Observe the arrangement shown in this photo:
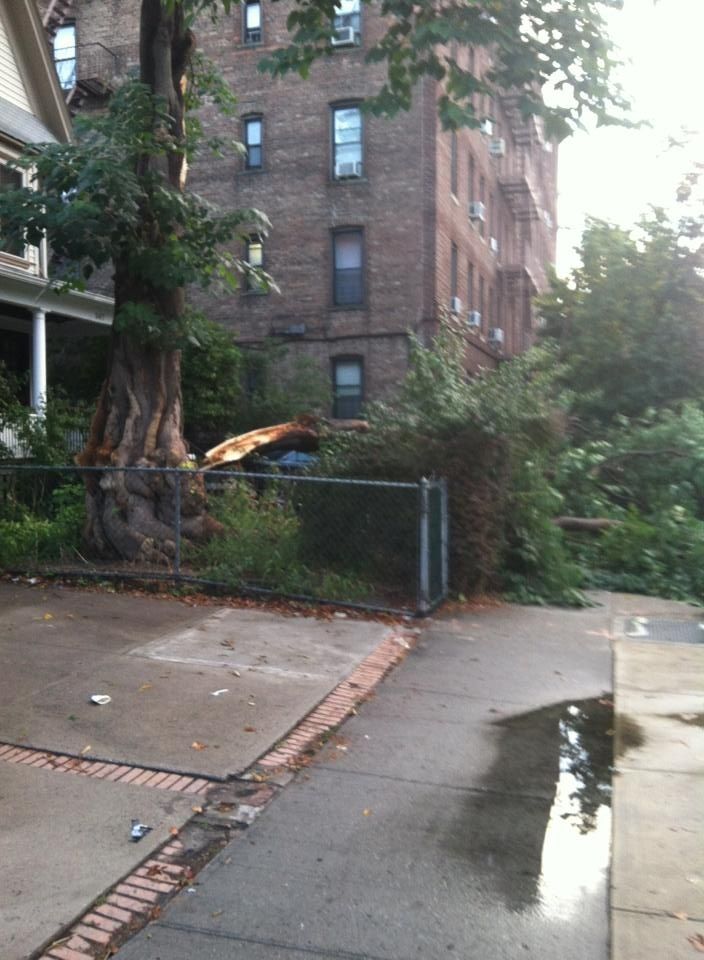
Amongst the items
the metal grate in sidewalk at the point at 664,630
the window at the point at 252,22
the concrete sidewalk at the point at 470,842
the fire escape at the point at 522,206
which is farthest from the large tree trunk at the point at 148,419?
the fire escape at the point at 522,206

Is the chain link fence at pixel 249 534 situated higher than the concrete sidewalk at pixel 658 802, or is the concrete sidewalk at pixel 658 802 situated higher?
the chain link fence at pixel 249 534

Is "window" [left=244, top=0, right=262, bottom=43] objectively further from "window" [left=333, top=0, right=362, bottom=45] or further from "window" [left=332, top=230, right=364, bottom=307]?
"window" [left=332, top=230, right=364, bottom=307]

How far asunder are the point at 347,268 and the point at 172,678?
19.1 m

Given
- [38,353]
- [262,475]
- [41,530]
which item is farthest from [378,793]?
[38,353]

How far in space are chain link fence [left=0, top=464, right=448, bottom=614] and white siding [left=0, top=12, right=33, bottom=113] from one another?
11689 millimetres

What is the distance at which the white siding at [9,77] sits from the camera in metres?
19.6

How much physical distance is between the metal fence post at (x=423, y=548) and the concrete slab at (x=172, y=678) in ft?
1.82

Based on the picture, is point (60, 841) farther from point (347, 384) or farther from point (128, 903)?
point (347, 384)

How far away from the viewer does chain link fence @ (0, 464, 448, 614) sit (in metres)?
9.44

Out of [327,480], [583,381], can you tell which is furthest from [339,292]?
[327,480]

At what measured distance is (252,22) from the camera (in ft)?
82.8

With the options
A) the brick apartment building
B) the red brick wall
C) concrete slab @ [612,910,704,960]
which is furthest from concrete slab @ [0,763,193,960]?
the red brick wall

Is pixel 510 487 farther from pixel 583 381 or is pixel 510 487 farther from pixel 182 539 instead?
pixel 583 381

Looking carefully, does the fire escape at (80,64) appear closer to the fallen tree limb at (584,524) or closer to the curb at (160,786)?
the fallen tree limb at (584,524)
